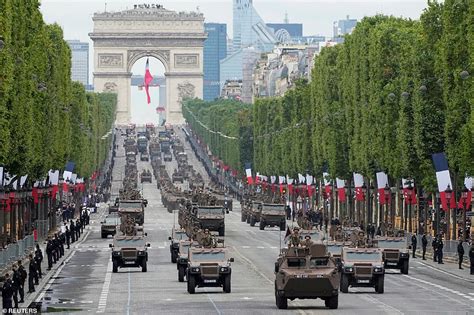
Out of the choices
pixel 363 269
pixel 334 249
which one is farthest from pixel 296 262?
pixel 334 249

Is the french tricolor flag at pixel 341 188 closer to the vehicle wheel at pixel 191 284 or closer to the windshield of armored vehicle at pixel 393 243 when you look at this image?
the windshield of armored vehicle at pixel 393 243

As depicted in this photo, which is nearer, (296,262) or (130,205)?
(296,262)

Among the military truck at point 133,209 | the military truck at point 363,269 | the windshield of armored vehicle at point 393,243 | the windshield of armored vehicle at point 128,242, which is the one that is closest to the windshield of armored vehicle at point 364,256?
the military truck at point 363,269

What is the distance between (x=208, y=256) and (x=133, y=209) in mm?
63551

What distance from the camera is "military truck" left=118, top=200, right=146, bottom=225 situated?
12444 centimetres

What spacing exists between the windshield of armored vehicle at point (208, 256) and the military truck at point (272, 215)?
67.3 m

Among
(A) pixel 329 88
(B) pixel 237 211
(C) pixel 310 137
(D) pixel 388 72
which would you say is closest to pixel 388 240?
(D) pixel 388 72

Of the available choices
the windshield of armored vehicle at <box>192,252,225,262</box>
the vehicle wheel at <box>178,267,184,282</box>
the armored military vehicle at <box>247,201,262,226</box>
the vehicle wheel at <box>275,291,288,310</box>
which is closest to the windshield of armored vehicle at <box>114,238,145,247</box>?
the vehicle wheel at <box>178,267,184,282</box>

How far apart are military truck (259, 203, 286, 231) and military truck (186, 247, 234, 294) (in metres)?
67.3

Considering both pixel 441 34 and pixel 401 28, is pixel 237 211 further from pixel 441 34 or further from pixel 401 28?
pixel 441 34

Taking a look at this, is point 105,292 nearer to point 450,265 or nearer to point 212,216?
point 450,265

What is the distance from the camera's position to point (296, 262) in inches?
2176

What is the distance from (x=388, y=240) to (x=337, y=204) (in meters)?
81.9

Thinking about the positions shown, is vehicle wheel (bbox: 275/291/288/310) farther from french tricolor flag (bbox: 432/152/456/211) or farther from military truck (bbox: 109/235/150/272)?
french tricolor flag (bbox: 432/152/456/211)
